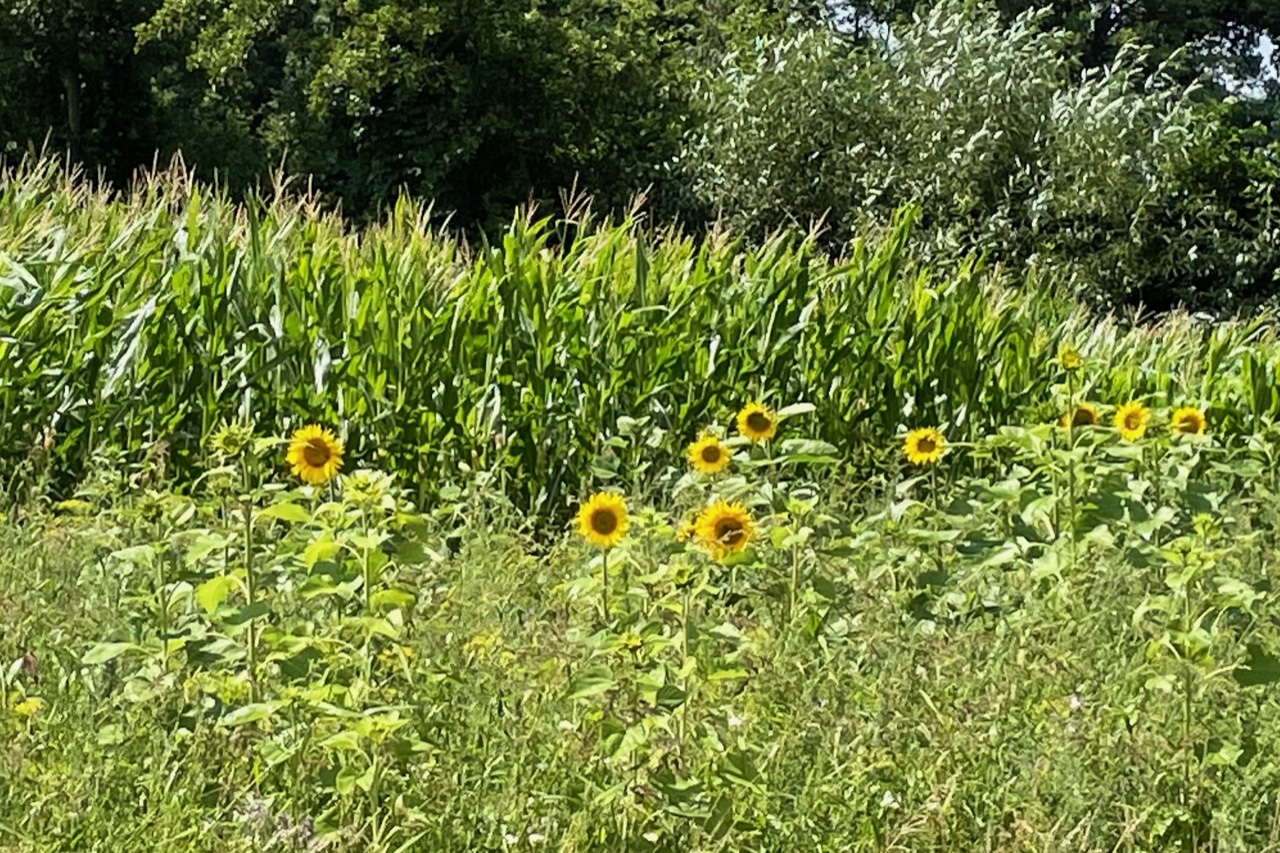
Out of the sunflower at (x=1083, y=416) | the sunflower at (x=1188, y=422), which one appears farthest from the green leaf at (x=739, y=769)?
the sunflower at (x=1188, y=422)

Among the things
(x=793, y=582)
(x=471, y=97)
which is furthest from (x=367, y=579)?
(x=471, y=97)

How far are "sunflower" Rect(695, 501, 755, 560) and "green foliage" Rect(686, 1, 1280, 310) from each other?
27.1 ft

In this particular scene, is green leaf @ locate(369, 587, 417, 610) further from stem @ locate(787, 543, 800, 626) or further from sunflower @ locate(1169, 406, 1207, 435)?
sunflower @ locate(1169, 406, 1207, 435)

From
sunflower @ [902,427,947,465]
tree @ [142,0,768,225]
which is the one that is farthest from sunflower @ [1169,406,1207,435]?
tree @ [142,0,768,225]

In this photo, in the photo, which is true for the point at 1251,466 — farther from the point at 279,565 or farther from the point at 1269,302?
the point at 1269,302

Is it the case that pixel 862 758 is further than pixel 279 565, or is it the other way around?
pixel 279 565

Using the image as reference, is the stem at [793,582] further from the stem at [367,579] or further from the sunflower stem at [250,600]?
the sunflower stem at [250,600]

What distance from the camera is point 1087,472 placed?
9.46 feet

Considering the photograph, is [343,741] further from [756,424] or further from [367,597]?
[756,424]

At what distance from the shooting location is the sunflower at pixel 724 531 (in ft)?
7.04

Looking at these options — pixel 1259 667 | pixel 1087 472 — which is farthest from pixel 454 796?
pixel 1087 472

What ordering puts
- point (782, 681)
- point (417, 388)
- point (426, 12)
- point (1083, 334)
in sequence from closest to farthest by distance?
point (782, 681) → point (417, 388) → point (1083, 334) → point (426, 12)

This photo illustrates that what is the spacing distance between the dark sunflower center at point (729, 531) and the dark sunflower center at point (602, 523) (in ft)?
0.53

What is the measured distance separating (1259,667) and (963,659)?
Answer: 18.7 inches
